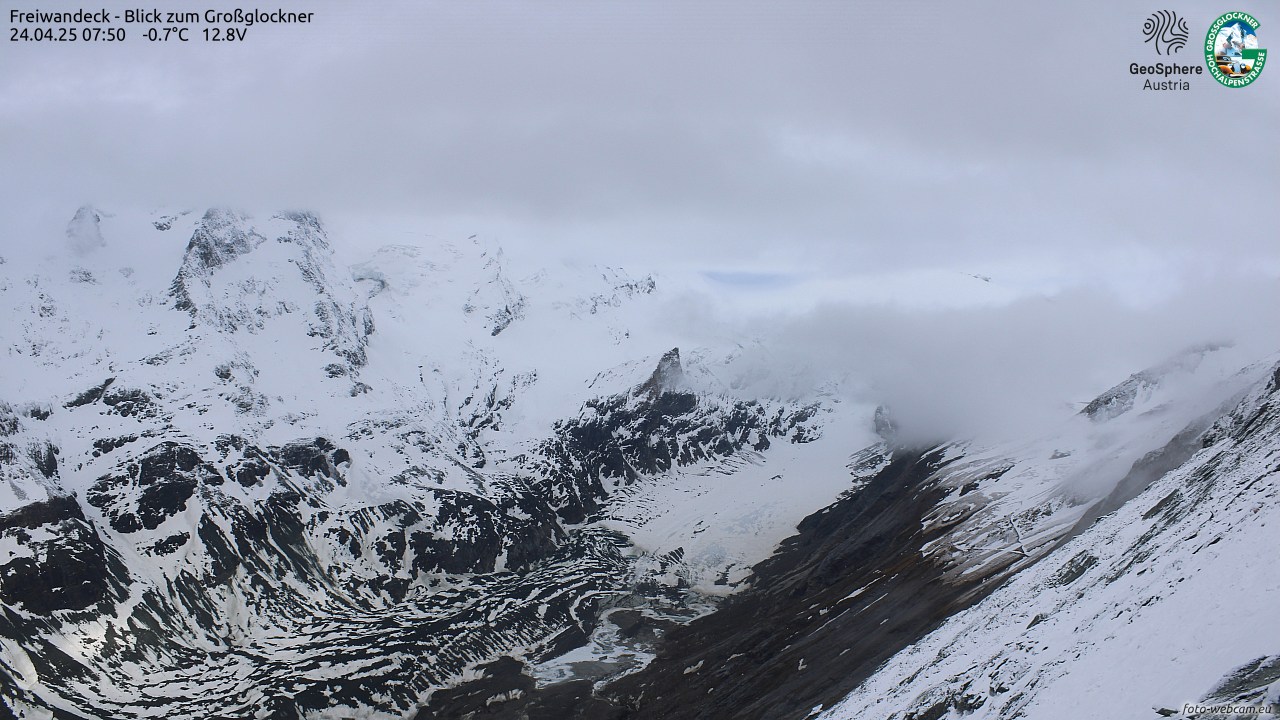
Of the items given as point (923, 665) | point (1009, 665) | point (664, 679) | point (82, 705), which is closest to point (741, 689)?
point (664, 679)

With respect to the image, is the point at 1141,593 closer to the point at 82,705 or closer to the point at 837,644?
the point at 837,644

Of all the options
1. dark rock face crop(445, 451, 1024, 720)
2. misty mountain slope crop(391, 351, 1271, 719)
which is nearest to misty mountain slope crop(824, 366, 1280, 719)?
misty mountain slope crop(391, 351, 1271, 719)

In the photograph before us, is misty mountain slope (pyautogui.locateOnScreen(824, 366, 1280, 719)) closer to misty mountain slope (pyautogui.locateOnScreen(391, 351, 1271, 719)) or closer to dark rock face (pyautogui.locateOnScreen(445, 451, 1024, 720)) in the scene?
misty mountain slope (pyautogui.locateOnScreen(391, 351, 1271, 719))

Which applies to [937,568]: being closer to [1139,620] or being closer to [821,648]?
[821,648]

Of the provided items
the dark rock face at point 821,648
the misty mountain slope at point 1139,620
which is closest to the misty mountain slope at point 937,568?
the dark rock face at point 821,648

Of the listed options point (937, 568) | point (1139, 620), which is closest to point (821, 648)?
point (937, 568)

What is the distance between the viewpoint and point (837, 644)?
136 m

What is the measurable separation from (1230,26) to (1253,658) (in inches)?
2952

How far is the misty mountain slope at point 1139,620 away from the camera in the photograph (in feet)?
132

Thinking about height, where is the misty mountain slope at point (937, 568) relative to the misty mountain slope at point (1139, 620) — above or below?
below

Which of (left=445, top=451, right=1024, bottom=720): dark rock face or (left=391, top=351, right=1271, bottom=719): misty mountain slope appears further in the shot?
(left=391, top=351, right=1271, bottom=719): misty mountain slope

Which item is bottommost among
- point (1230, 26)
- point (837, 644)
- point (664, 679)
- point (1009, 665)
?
point (664, 679)

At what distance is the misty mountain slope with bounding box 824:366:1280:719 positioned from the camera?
132 feet

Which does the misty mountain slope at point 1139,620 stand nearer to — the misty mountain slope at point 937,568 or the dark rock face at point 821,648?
the misty mountain slope at point 937,568
